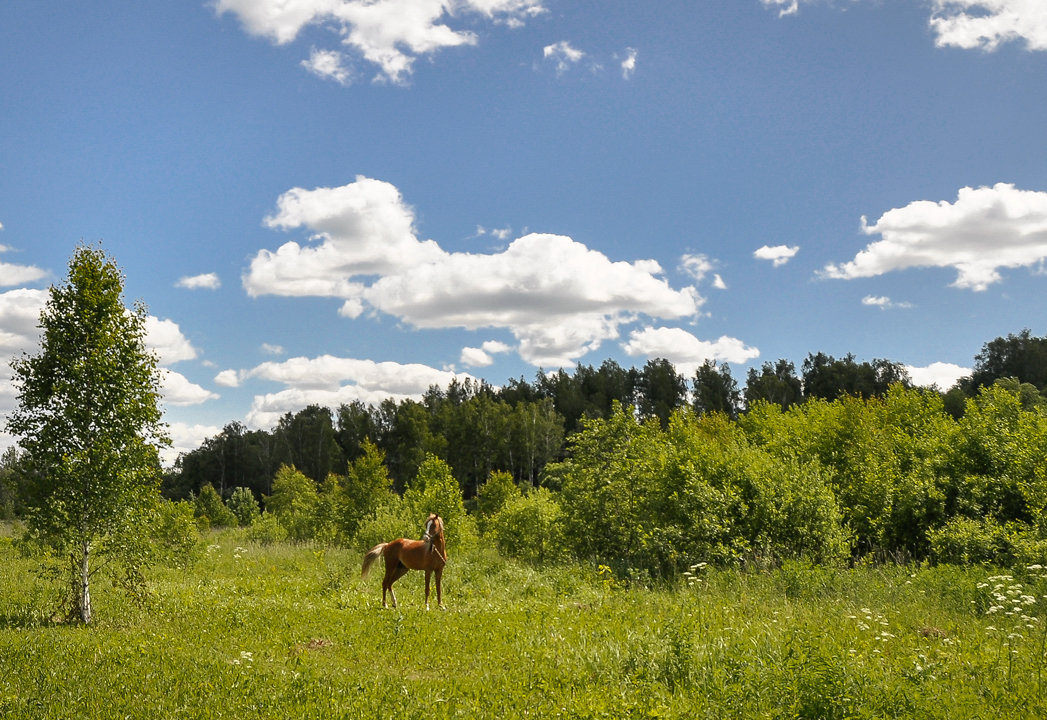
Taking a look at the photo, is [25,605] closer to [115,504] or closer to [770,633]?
[115,504]

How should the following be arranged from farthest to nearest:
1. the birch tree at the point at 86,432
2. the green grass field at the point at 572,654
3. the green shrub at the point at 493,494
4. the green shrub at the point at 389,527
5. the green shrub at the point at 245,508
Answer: the green shrub at the point at 245,508
the green shrub at the point at 493,494
the green shrub at the point at 389,527
the birch tree at the point at 86,432
the green grass field at the point at 572,654

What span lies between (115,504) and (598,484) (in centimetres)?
1411

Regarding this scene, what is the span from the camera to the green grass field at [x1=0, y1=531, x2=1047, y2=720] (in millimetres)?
7719

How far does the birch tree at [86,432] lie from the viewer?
14195 mm

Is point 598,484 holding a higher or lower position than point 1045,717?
higher

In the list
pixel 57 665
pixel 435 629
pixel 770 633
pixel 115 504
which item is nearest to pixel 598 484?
pixel 435 629

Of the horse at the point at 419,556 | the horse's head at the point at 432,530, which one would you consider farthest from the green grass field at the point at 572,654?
the horse's head at the point at 432,530

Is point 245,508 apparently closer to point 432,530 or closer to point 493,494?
point 493,494

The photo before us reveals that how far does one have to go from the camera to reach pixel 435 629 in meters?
12.2

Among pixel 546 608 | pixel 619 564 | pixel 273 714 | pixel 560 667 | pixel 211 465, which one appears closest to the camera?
pixel 273 714

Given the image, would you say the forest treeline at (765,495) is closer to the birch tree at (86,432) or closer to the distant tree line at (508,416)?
the birch tree at (86,432)

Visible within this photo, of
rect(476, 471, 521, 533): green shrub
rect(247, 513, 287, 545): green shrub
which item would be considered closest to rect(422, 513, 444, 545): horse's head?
rect(247, 513, 287, 545): green shrub

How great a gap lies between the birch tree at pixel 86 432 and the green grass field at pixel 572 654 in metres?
1.79

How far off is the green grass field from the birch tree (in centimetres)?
179
